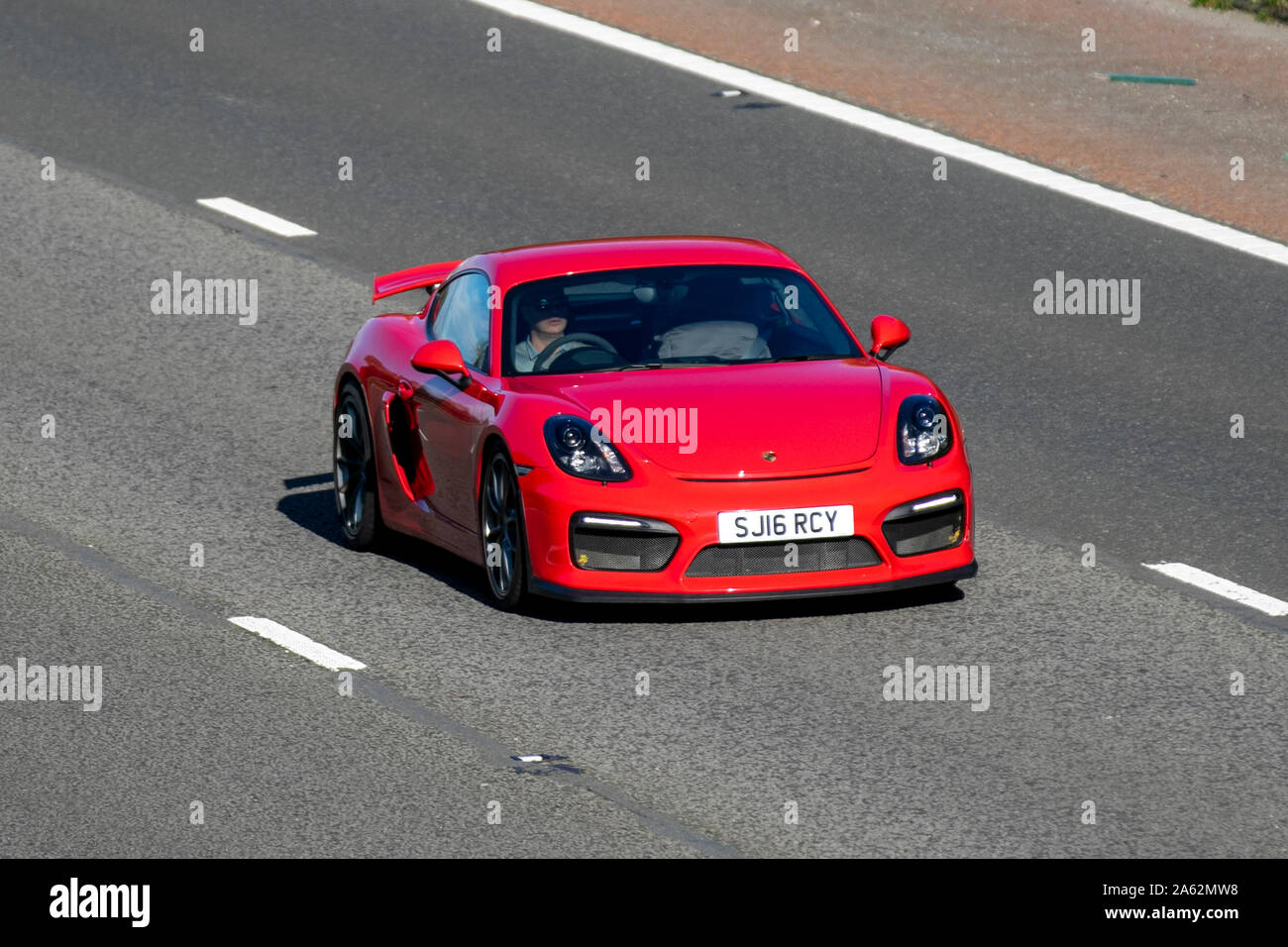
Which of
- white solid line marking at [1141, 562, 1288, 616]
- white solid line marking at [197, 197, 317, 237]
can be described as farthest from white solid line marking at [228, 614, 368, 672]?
white solid line marking at [197, 197, 317, 237]

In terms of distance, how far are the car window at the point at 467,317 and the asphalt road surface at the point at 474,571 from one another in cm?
94

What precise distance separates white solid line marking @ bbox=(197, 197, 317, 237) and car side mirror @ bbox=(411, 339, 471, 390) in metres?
6.26

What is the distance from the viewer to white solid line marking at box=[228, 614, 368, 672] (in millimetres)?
9055

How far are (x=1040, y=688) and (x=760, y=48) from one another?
40.0 feet

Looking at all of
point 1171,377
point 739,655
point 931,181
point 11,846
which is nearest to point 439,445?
point 739,655

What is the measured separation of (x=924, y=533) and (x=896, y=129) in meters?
9.12

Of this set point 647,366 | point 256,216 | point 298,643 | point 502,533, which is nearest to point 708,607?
point 502,533

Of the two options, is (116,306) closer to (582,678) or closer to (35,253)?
(35,253)

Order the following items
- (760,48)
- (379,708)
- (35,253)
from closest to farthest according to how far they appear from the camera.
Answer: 1. (379,708)
2. (35,253)
3. (760,48)

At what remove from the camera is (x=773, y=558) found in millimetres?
9273

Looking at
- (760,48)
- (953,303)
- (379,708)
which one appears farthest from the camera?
(760,48)

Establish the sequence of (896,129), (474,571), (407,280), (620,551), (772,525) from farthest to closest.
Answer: (896,129), (407,280), (474,571), (620,551), (772,525)

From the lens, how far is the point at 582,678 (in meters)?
8.82

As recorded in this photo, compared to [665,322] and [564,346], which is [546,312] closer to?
[564,346]
